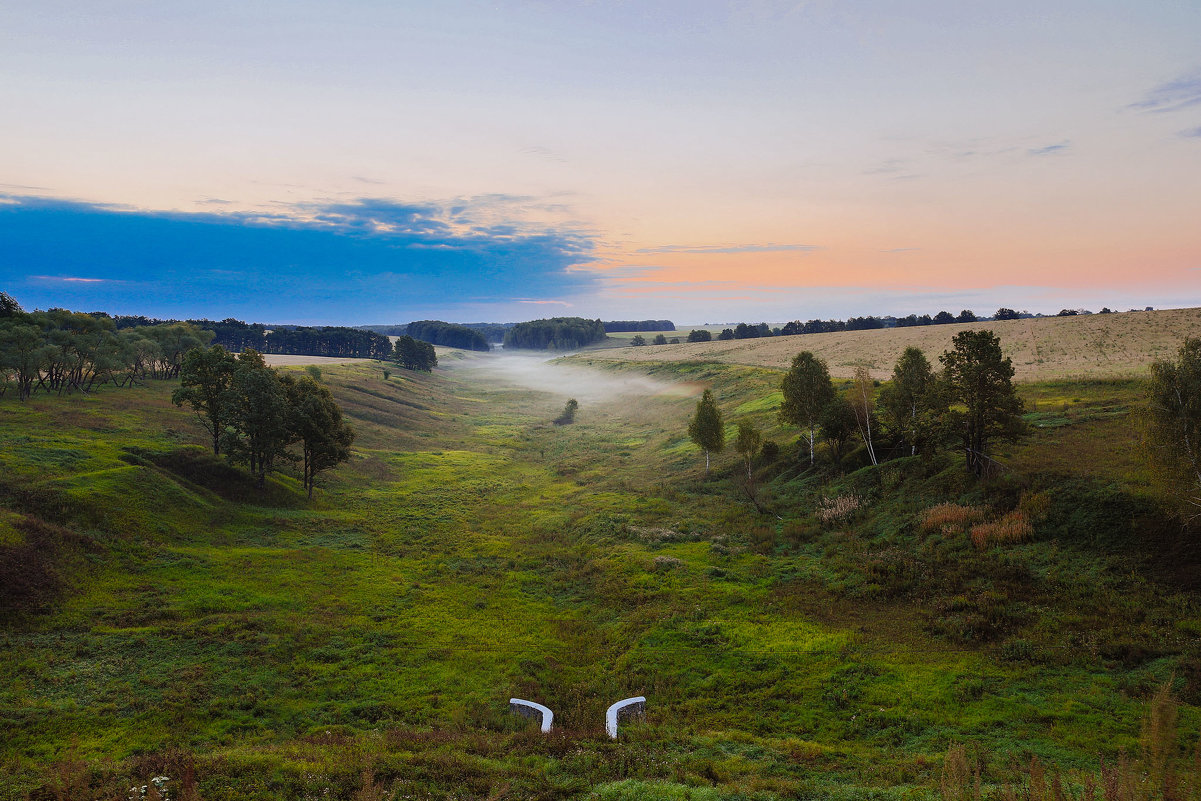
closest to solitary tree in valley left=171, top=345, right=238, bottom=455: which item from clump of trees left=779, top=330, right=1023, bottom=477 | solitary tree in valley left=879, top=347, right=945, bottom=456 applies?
clump of trees left=779, top=330, right=1023, bottom=477

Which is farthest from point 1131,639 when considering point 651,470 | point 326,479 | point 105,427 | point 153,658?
point 105,427

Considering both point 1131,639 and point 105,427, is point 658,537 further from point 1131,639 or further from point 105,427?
point 105,427

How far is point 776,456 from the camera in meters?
51.3

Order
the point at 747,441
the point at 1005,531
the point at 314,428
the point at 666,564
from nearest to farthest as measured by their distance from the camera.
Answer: the point at 1005,531 < the point at 666,564 < the point at 747,441 < the point at 314,428

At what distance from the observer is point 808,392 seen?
46.9 m

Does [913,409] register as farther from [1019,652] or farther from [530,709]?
[530,709]

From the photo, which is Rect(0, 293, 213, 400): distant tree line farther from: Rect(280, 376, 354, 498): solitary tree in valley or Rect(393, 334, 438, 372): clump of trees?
Rect(393, 334, 438, 372): clump of trees

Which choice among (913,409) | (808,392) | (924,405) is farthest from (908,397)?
(808,392)

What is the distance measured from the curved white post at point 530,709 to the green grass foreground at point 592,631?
40 cm

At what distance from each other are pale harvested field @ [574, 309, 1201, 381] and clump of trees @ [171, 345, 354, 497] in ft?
236

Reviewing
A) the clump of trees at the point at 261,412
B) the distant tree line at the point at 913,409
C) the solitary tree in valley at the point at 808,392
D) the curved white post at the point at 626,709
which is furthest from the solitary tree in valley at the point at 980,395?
the clump of trees at the point at 261,412

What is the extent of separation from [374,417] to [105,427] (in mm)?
35989

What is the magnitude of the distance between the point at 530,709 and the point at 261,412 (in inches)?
1479

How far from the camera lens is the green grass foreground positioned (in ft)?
49.9
